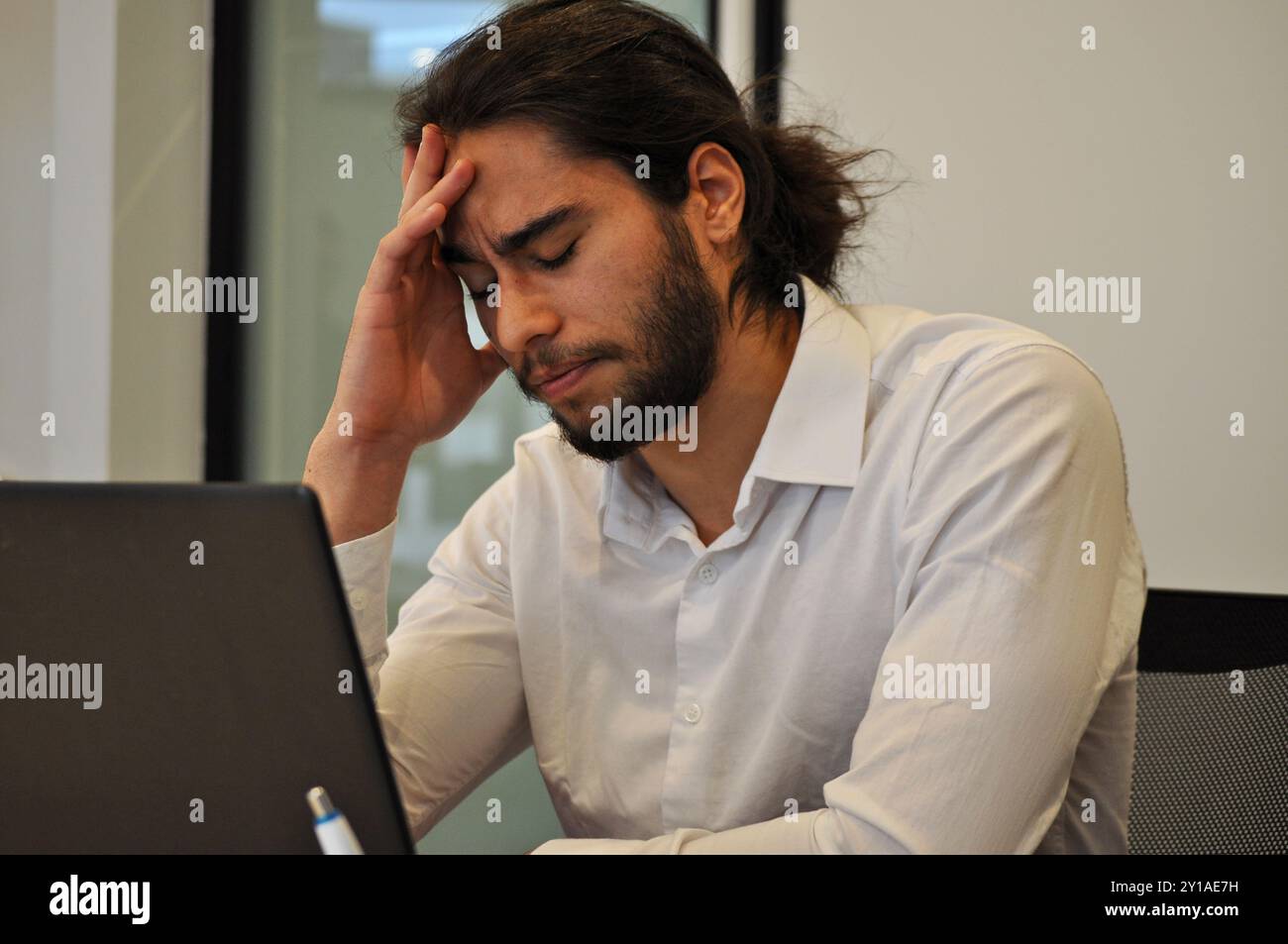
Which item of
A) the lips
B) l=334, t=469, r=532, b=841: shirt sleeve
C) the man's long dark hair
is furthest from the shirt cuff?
the man's long dark hair

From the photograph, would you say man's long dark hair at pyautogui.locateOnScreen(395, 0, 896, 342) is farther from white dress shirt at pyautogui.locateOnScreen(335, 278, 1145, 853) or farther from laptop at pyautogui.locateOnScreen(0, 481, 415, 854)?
laptop at pyautogui.locateOnScreen(0, 481, 415, 854)

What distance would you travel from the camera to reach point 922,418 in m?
1.15

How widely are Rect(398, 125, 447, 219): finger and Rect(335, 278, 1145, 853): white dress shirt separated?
0.32 m

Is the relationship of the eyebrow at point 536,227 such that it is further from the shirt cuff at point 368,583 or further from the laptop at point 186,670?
the laptop at point 186,670

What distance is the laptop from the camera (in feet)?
1.99

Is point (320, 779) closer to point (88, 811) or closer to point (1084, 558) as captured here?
point (88, 811)

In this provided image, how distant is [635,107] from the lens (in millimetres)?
1306

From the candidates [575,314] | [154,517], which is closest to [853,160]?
[575,314]

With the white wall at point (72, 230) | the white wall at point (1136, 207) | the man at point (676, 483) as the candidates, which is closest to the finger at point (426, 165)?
the man at point (676, 483)

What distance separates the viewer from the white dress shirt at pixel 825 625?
95cm

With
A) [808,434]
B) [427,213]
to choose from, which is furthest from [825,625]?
[427,213]

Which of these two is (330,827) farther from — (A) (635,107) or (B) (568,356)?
(A) (635,107)

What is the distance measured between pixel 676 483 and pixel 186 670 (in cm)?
76

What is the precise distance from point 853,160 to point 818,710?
78 centimetres
